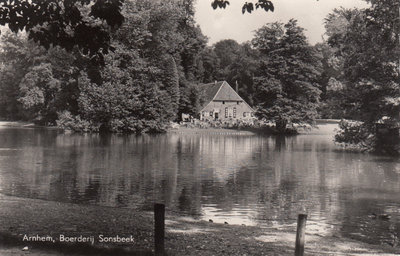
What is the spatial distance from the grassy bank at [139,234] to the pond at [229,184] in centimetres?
168

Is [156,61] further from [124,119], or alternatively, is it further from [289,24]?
[289,24]

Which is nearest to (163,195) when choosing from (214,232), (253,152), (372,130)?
(214,232)

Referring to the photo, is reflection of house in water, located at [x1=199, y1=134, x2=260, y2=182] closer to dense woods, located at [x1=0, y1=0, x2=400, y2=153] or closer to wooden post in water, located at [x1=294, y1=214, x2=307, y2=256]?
dense woods, located at [x1=0, y1=0, x2=400, y2=153]

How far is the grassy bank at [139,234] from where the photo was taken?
Result: 772 centimetres

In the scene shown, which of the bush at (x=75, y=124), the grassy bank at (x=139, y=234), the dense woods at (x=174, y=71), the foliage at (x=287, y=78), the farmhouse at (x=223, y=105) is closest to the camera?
the grassy bank at (x=139, y=234)

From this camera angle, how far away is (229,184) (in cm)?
1894

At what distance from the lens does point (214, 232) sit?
10.1 meters

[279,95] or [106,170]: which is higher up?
[279,95]

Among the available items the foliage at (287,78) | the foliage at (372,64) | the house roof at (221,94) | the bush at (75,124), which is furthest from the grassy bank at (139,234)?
the house roof at (221,94)

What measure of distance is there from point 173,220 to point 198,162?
1507 centimetres

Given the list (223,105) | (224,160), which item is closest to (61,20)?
(224,160)

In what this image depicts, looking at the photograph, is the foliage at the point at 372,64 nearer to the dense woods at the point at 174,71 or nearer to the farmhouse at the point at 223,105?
the dense woods at the point at 174,71

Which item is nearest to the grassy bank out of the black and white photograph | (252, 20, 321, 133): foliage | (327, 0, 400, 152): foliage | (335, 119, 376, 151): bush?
the black and white photograph

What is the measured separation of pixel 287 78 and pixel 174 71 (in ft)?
44.0
